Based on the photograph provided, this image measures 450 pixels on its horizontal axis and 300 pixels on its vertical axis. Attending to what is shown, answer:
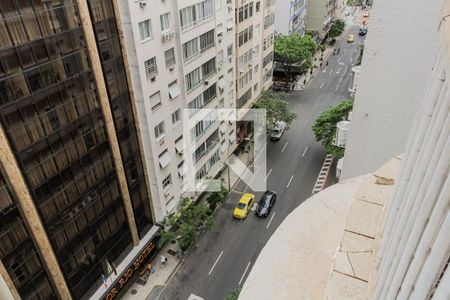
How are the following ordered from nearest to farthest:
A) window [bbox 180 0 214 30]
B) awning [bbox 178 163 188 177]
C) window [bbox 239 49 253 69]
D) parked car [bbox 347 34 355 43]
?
window [bbox 180 0 214 30] < awning [bbox 178 163 188 177] < window [bbox 239 49 253 69] < parked car [bbox 347 34 355 43]

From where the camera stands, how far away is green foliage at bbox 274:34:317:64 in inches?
2800

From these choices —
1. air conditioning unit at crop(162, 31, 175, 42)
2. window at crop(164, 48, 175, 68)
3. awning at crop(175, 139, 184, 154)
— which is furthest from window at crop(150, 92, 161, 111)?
awning at crop(175, 139, 184, 154)

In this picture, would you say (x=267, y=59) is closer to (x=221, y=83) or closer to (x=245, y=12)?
(x=245, y=12)

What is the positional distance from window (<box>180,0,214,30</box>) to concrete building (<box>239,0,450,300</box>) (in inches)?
963

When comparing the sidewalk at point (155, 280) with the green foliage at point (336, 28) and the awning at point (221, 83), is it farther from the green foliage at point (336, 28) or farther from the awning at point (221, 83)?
the green foliage at point (336, 28)

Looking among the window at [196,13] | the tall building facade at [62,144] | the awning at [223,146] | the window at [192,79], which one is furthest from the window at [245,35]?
the tall building facade at [62,144]

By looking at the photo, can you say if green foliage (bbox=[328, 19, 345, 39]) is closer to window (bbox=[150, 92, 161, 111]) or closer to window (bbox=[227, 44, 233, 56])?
window (bbox=[227, 44, 233, 56])

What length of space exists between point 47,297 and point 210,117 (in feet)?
80.7

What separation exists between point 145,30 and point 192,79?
29.2ft

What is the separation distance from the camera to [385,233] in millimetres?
9195

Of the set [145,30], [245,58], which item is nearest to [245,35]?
[245,58]

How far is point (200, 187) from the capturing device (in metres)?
44.4

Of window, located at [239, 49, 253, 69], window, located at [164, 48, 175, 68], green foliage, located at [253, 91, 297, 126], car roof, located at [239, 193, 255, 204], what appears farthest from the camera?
green foliage, located at [253, 91, 297, 126]

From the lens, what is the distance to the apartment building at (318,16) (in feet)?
293
